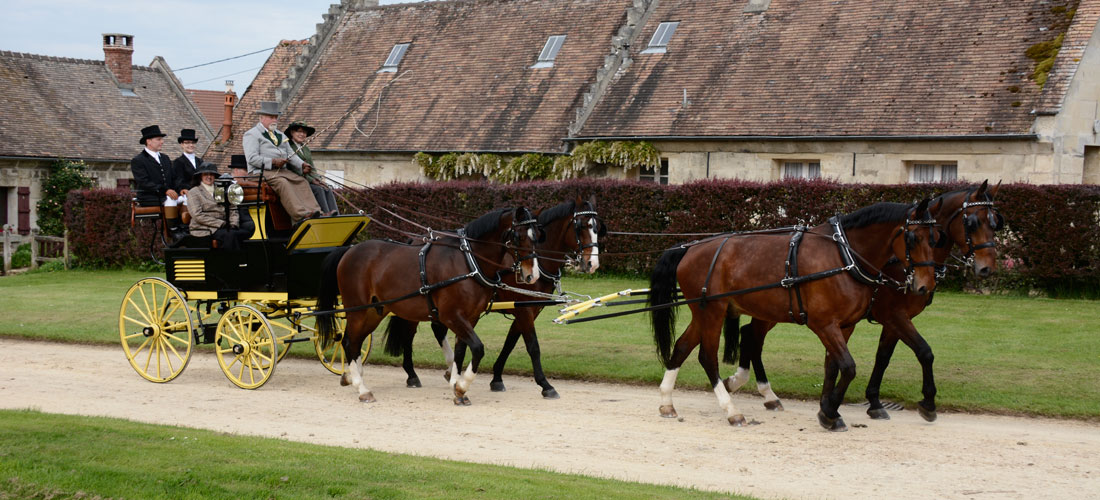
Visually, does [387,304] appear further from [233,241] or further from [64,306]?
[64,306]

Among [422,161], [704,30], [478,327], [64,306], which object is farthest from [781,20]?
[64,306]

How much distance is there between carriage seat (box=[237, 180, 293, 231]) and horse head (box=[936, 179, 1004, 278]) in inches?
282

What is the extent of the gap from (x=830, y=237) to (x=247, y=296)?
6503 millimetres

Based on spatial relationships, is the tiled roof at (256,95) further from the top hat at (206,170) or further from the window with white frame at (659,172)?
the top hat at (206,170)

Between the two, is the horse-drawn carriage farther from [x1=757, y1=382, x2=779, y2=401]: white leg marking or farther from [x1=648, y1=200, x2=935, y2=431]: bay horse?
[x1=757, y1=382, x2=779, y2=401]: white leg marking

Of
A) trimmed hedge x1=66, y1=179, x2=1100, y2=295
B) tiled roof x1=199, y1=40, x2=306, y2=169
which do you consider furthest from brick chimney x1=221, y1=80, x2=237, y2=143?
trimmed hedge x1=66, y1=179, x2=1100, y2=295

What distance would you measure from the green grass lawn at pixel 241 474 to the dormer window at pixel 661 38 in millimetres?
21187

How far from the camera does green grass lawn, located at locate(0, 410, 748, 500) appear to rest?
7.02 meters

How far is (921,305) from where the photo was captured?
1005cm

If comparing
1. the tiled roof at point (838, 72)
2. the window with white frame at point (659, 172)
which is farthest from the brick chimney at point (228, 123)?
the window with white frame at point (659, 172)

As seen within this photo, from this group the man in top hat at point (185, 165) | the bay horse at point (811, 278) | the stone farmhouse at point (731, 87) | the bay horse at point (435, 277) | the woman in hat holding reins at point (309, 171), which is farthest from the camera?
the stone farmhouse at point (731, 87)

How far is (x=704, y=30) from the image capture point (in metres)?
27.7

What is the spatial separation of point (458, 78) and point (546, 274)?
67.5 feet

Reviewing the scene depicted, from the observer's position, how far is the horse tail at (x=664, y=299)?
10766 mm
